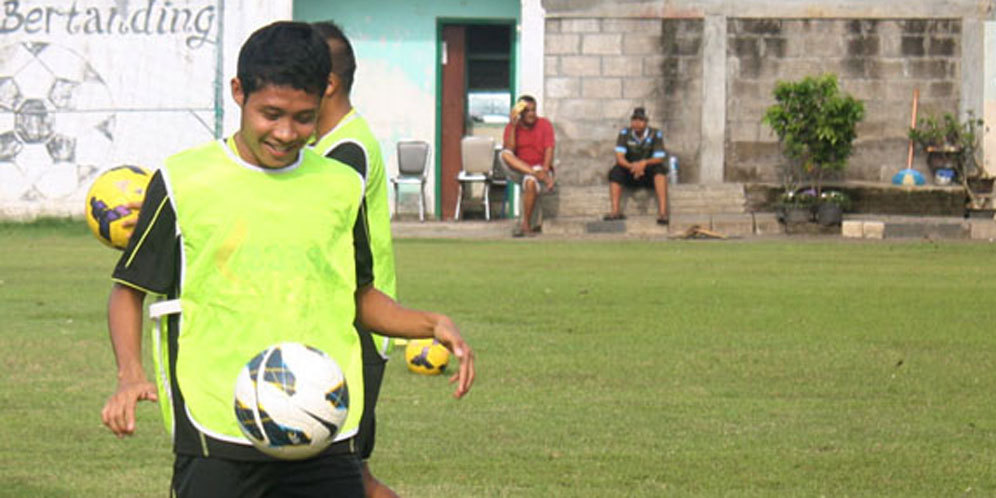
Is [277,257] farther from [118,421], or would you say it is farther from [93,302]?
[93,302]

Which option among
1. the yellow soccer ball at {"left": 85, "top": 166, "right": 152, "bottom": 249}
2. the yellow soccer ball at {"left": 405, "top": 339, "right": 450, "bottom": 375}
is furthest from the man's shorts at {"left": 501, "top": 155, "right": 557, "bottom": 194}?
the yellow soccer ball at {"left": 85, "top": 166, "right": 152, "bottom": 249}

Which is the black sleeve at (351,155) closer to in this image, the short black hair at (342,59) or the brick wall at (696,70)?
the short black hair at (342,59)

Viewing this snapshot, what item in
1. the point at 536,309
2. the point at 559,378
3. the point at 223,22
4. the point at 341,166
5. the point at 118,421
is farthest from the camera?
the point at 223,22

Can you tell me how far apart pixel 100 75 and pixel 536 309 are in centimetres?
1503

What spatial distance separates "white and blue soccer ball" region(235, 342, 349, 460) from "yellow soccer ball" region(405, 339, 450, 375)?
6.21 m

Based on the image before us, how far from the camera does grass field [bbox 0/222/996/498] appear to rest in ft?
23.9

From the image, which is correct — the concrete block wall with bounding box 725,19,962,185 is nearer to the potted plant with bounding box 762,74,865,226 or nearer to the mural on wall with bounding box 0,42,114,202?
the potted plant with bounding box 762,74,865,226

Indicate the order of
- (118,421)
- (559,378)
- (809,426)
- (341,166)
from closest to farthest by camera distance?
(118,421)
(341,166)
(809,426)
(559,378)

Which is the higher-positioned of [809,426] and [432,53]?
[432,53]

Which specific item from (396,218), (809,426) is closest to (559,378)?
(809,426)

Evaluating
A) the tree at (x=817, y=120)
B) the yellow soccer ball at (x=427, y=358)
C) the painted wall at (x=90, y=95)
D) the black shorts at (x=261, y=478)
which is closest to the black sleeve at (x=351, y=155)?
the black shorts at (x=261, y=478)

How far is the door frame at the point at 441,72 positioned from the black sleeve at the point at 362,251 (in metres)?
22.5

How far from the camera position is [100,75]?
27.0m

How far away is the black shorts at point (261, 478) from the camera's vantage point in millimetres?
4074
